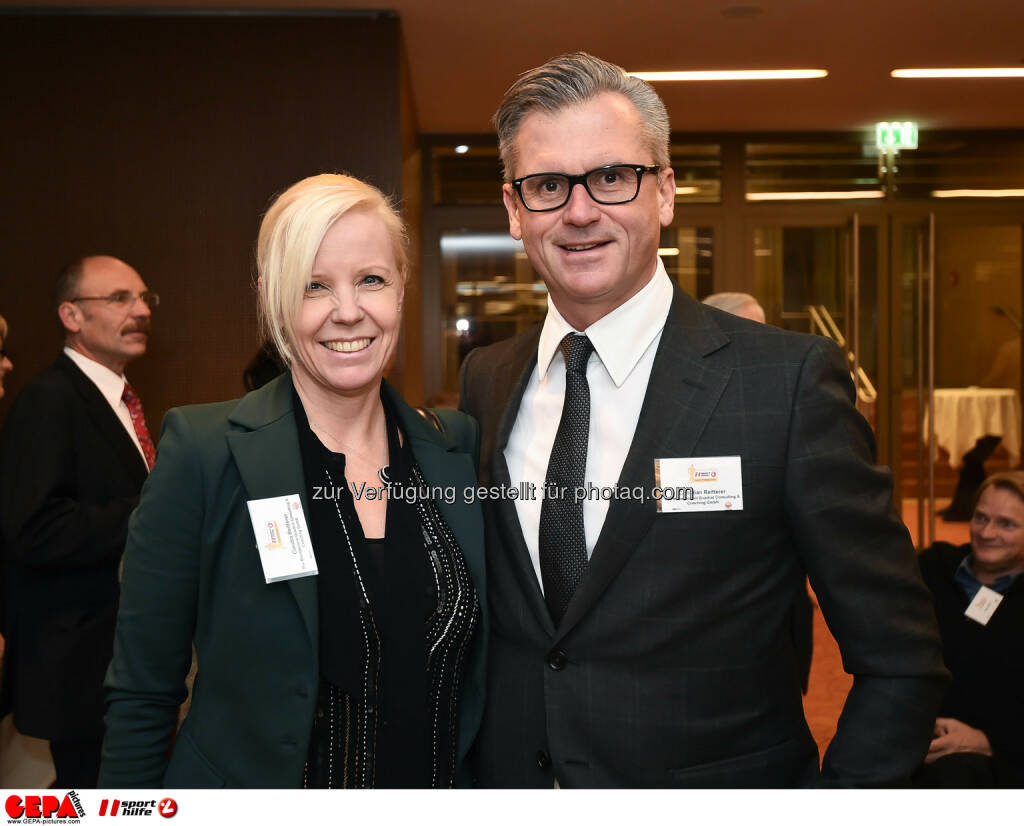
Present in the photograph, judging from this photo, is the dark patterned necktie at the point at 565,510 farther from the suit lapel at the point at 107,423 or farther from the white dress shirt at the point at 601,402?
the suit lapel at the point at 107,423

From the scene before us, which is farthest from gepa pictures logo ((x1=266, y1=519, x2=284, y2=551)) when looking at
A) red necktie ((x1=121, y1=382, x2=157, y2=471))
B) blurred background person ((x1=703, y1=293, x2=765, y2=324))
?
blurred background person ((x1=703, y1=293, x2=765, y2=324))

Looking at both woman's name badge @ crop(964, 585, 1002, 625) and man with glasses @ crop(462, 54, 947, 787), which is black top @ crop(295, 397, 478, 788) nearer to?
man with glasses @ crop(462, 54, 947, 787)

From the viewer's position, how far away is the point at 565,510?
1.61 m


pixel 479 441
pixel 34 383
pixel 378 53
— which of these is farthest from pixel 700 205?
pixel 479 441

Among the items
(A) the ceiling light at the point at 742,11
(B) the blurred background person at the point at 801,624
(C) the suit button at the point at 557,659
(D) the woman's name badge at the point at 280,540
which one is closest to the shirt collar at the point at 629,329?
(C) the suit button at the point at 557,659

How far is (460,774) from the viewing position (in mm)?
1672

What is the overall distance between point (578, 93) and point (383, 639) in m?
0.94

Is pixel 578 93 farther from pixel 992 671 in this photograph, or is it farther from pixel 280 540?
pixel 992 671

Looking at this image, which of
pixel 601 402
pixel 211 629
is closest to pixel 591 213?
pixel 601 402

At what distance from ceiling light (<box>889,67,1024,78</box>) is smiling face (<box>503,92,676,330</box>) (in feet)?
16.5

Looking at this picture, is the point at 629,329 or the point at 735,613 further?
the point at 629,329

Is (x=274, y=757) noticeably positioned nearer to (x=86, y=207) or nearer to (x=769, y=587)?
(x=769, y=587)

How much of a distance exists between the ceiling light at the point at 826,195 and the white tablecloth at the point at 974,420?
1.66 metres

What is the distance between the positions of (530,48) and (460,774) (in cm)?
454
